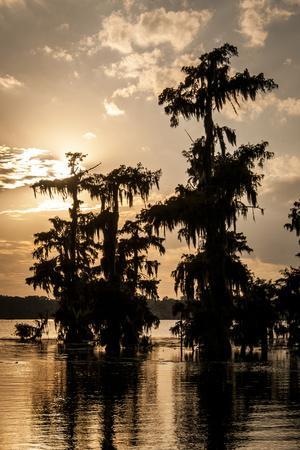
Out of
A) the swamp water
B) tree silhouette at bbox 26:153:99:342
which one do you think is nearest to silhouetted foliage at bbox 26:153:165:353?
tree silhouette at bbox 26:153:99:342

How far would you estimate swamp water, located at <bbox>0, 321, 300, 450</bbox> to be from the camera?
8.64 metres

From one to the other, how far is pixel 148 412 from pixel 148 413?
0.47ft

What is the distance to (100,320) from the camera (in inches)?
1570

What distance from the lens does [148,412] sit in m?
11.7

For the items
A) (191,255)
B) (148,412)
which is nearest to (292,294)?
(191,255)

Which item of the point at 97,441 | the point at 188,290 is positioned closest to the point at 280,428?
the point at 97,441

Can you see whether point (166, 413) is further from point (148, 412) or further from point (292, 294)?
point (292, 294)

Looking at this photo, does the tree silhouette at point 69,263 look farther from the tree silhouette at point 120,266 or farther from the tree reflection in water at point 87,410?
the tree reflection in water at point 87,410

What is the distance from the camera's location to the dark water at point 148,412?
8.65 metres

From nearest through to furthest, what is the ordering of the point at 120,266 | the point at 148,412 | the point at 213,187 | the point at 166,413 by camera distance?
the point at 166,413, the point at 148,412, the point at 213,187, the point at 120,266

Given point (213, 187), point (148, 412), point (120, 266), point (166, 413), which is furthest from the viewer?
point (120, 266)

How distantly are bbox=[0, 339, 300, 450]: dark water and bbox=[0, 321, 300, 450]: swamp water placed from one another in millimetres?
14

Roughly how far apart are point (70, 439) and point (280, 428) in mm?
3391

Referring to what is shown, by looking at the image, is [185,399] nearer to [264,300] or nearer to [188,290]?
[188,290]
